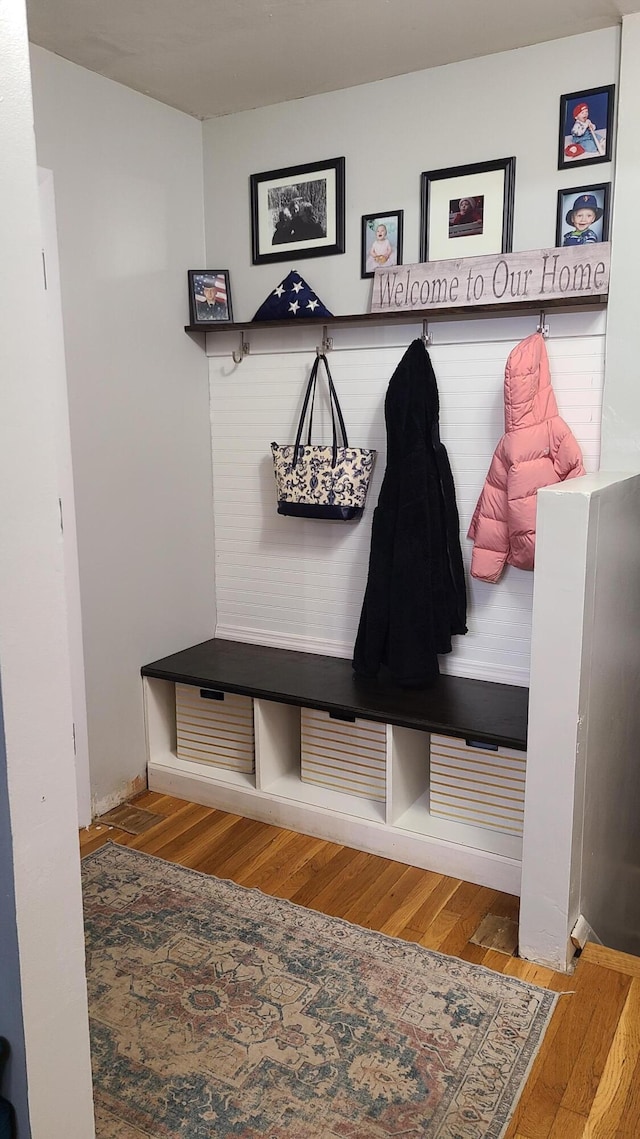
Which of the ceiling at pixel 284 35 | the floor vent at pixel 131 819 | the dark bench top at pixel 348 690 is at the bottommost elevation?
the floor vent at pixel 131 819

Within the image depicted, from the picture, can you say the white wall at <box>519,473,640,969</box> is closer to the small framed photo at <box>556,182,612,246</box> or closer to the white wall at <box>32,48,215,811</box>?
the small framed photo at <box>556,182,612,246</box>

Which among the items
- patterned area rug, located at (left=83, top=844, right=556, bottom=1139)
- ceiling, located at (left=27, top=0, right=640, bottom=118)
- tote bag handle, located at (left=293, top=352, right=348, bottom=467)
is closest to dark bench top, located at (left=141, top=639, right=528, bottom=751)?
patterned area rug, located at (left=83, top=844, right=556, bottom=1139)

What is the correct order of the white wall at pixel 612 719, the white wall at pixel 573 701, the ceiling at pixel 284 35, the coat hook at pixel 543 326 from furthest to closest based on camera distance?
the coat hook at pixel 543 326
the ceiling at pixel 284 35
the white wall at pixel 612 719
the white wall at pixel 573 701

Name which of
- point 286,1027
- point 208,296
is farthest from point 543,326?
point 286,1027

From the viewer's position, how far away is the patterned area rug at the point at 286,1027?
5.84 feet

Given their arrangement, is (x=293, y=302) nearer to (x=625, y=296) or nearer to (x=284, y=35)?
(x=284, y=35)

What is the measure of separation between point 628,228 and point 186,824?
243cm

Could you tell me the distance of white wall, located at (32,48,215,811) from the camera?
2854mm

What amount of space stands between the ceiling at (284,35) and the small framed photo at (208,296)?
62cm

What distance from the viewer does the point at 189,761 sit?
10.9ft

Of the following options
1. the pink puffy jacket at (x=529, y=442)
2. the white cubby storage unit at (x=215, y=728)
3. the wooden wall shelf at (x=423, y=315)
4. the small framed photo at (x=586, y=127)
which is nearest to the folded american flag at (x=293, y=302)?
the wooden wall shelf at (x=423, y=315)

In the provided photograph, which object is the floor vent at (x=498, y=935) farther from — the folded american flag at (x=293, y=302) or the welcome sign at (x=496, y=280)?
the folded american flag at (x=293, y=302)

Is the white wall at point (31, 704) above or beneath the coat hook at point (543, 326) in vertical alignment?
beneath

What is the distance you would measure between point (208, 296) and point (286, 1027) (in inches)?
99.4
